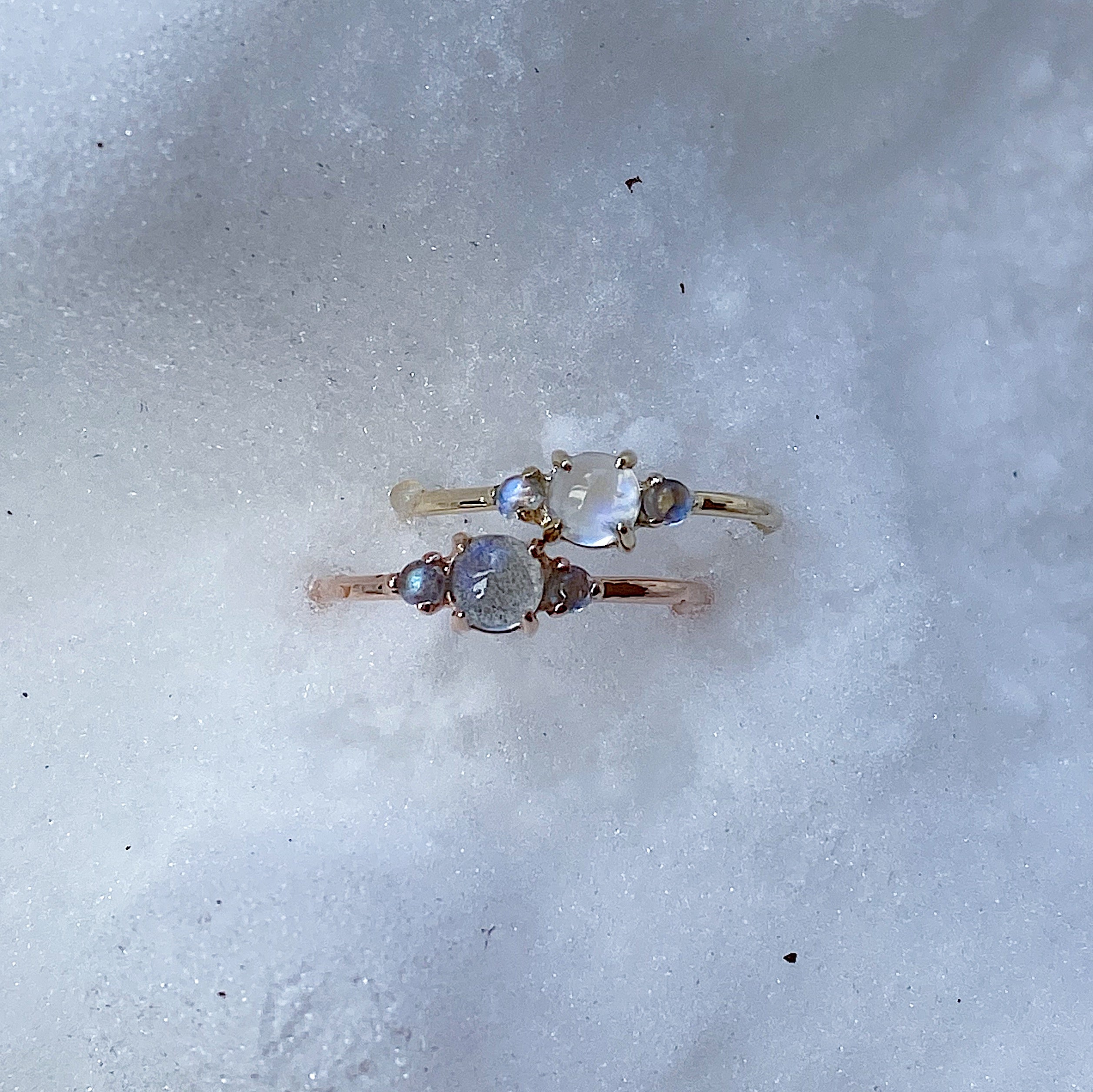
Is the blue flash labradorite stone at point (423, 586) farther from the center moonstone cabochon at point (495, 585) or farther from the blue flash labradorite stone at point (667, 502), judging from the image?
the blue flash labradorite stone at point (667, 502)

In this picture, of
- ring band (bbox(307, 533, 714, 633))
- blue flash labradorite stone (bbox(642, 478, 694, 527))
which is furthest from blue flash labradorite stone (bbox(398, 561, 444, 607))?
blue flash labradorite stone (bbox(642, 478, 694, 527))

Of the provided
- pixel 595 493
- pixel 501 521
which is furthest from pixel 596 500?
pixel 501 521

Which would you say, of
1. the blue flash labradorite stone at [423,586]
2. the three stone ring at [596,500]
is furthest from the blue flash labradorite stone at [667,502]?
the blue flash labradorite stone at [423,586]

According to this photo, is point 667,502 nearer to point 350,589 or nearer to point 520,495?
point 520,495

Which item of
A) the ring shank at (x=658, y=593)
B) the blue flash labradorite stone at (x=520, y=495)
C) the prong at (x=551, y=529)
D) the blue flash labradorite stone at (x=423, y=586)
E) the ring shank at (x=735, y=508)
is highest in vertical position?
→ the blue flash labradorite stone at (x=520, y=495)

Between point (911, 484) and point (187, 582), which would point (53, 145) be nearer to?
point (187, 582)

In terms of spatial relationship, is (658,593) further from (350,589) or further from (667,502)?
(350,589)
